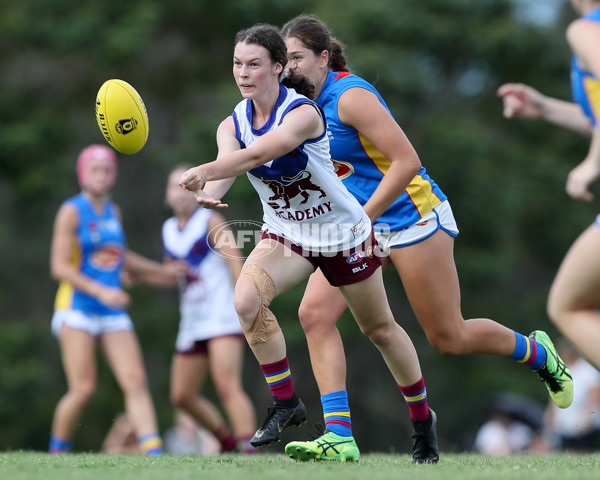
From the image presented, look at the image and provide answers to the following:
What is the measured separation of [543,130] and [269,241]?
13.3 m

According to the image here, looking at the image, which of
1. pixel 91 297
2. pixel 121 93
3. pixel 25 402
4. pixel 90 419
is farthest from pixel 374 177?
pixel 90 419

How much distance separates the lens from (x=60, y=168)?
16.4 m

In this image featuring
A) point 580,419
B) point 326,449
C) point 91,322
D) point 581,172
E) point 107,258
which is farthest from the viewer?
point 580,419

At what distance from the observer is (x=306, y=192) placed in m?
4.84

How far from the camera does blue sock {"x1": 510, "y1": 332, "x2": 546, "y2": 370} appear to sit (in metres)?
5.82

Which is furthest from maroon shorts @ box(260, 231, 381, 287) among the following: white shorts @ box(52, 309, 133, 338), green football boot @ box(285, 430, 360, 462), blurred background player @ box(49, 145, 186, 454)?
white shorts @ box(52, 309, 133, 338)

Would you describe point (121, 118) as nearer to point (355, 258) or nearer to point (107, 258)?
Answer: point (355, 258)

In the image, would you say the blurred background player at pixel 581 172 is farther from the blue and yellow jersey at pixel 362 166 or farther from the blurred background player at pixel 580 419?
the blurred background player at pixel 580 419

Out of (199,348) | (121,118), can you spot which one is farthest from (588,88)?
(199,348)

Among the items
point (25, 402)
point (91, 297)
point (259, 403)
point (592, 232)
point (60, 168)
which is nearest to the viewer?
point (592, 232)

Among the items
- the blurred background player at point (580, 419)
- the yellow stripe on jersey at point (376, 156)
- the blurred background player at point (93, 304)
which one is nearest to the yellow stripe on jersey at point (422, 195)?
the yellow stripe on jersey at point (376, 156)

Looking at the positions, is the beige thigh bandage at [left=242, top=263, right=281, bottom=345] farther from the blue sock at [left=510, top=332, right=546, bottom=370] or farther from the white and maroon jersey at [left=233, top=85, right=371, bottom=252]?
the blue sock at [left=510, top=332, right=546, bottom=370]

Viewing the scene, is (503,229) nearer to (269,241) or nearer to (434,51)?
(434,51)

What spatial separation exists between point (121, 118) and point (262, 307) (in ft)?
4.20
